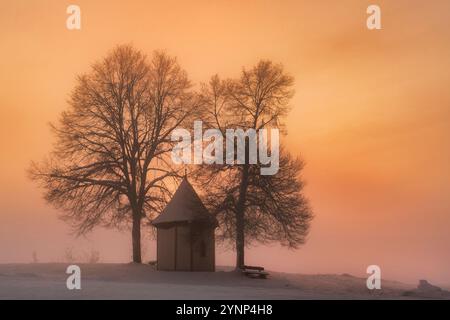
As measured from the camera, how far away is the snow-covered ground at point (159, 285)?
75.3 ft

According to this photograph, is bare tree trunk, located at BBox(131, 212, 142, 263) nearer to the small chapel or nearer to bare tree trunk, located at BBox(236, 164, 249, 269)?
the small chapel

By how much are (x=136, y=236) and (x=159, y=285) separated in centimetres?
1150

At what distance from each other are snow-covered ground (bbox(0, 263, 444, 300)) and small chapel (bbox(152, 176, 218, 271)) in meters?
1.52

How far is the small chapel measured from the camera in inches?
1375

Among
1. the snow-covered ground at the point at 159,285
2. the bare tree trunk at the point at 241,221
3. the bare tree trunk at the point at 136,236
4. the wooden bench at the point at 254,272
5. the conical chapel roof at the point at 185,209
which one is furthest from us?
the bare tree trunk at the point at 136,236

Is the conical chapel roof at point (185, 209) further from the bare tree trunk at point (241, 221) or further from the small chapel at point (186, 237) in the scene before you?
the bare tree trunk at point (241, 221)

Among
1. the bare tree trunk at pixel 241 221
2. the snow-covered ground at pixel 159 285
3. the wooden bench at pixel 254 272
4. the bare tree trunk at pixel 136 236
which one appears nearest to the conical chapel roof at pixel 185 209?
the bare tree trunk at pixel 241 221

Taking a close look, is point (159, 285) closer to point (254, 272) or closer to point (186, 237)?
point (186, 237)

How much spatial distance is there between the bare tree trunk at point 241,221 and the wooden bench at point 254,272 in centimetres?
41

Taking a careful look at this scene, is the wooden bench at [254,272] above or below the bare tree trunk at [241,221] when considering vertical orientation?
below

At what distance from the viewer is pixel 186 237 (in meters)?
35.0
